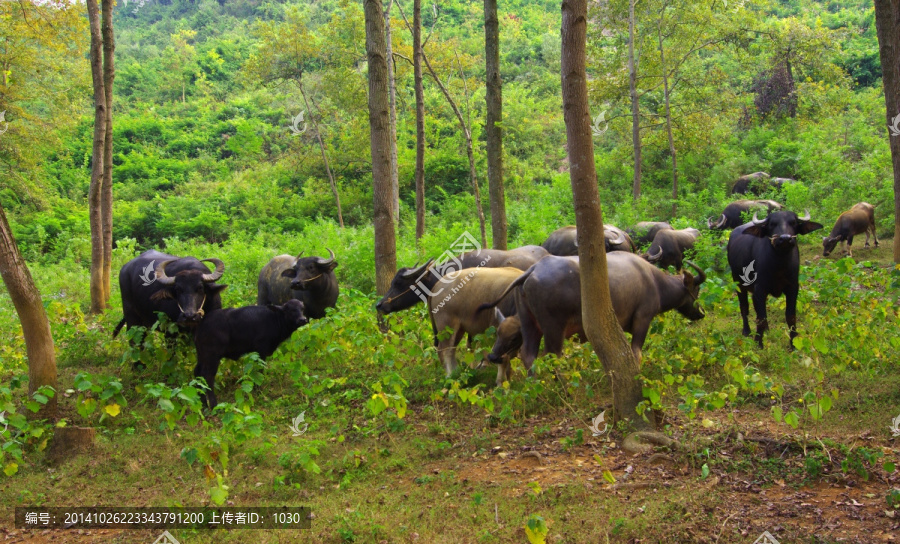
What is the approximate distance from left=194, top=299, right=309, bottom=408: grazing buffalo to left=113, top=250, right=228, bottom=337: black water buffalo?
0.25 metres

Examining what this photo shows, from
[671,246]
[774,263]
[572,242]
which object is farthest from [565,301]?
[671,246]

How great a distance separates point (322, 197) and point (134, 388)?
1832 cm

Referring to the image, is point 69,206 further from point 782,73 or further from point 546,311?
point 782,73

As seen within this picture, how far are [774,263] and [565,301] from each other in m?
3.43

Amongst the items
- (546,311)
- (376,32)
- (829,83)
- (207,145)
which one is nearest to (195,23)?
(207,145)

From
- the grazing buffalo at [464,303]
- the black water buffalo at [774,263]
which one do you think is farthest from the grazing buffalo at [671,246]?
the grazing buffalo at [464,303]

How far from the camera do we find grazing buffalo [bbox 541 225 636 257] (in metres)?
11.9

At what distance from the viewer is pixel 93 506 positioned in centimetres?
566

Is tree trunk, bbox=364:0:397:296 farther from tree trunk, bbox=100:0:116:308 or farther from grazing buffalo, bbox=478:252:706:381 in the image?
tree trunk, bbox=100:0:116:308

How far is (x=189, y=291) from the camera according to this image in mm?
8344

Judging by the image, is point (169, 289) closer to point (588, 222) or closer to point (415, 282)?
point (415, 282)

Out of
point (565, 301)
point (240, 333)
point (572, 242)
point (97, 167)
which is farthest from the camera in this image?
point (97, 167)

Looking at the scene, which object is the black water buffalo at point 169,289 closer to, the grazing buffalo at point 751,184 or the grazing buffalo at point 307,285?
the grazing buffalo at point 307,285

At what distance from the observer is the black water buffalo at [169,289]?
8.33m
